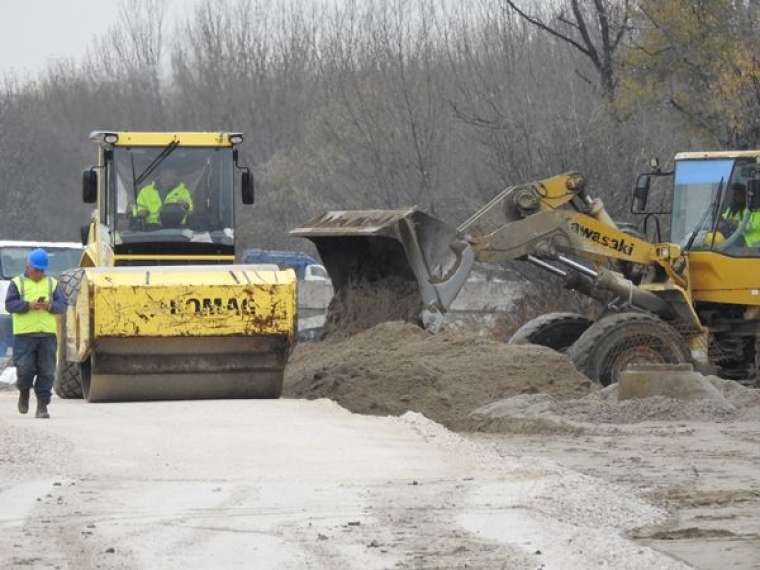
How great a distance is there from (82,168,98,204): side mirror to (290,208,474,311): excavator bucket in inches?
96.3

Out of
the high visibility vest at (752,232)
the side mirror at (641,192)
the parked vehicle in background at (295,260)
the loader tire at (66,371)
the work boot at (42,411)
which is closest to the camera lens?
the work boot at (42,411)

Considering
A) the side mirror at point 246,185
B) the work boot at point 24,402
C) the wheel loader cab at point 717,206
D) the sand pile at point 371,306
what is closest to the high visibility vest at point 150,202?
the side mirror at point 246,185

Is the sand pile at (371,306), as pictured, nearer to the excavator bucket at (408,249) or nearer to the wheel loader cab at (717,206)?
the excavator bucket at (408,249)

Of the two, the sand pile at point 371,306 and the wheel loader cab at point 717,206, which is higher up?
the wheel loader cab at point 717,206

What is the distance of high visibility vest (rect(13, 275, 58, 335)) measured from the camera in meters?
15.3

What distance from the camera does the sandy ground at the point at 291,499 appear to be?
8289mm

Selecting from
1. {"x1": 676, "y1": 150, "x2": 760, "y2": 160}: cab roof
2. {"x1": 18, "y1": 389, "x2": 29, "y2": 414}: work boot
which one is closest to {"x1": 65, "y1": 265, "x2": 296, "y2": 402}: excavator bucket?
{"x1": 18, "y1": 389, "x2": 29, "y2": 414}: work boot

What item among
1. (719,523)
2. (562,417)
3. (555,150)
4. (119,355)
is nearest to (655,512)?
(719,523)

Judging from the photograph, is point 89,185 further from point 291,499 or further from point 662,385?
point 291,499

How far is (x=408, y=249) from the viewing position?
1842 centimetres

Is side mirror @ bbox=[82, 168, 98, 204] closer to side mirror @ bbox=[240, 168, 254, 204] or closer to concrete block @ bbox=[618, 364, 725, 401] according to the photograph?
side mirror @ bbox=[240, 168, 254, 204]

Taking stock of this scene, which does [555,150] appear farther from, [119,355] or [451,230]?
[119,355]

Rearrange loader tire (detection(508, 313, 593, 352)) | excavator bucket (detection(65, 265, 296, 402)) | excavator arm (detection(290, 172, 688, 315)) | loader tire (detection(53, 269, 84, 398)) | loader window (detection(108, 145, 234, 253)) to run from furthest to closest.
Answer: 1. loader tire (detection(508, 313, 593, 352))
2. excavator arm (detection(290, 172, 688, 315))
3. loader window (detection(108, 145, 234, 253))
4. loader tire (detection(53, 269, 84, 398))
5. excavator bucket (detection(65, 265, 296, 402))

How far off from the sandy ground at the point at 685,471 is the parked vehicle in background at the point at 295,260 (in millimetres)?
30291
